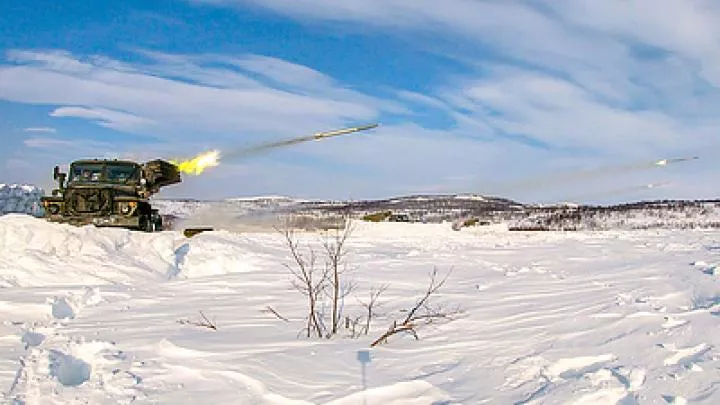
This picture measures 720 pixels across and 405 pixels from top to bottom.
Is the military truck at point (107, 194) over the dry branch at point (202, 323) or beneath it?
over

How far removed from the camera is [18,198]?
145 feet

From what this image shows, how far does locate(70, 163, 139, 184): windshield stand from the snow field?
14.8 ft

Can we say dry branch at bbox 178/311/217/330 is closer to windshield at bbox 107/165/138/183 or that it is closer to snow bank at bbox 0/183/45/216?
windshield at bbox 107/165/138/183

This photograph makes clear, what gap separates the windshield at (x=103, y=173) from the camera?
16.0 metres

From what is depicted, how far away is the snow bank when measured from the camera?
135ft

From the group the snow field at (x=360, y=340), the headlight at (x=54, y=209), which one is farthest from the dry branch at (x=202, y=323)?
the headlight at (x=54, y=209)

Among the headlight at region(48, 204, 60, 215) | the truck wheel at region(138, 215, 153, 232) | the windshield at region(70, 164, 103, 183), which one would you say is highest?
the windshield at region(70, 164, 103, 183)

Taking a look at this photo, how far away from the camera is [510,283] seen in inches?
392

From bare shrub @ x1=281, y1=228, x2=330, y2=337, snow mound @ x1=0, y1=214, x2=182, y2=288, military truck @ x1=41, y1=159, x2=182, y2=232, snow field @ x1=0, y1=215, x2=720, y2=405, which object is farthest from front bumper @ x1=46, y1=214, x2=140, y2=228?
bare shrub @ x1=281, y1=228, x2=330, y2=337

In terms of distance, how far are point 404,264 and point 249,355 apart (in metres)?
8.46

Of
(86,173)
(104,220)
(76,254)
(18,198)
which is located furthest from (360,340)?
(18,198)

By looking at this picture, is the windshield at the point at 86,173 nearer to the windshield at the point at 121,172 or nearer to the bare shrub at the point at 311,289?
the windshield at the point at 121,172

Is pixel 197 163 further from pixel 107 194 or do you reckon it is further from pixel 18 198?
pixel 18 198

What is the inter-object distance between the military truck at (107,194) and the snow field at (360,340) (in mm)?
3466
